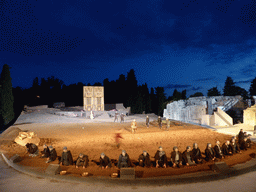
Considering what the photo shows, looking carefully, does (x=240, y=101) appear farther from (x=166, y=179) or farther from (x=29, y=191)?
(x=29, y=191)

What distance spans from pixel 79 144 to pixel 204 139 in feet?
33.5

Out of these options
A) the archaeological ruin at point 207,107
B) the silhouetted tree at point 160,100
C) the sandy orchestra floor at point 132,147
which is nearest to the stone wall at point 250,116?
the sandy orchestra floor at point 132,147

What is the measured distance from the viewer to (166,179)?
616cm

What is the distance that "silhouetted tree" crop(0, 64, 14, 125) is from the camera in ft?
103

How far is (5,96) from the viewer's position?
31.7 meters

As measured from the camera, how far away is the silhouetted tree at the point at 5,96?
31.5 m

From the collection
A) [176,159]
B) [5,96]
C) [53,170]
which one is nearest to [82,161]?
[53,170]

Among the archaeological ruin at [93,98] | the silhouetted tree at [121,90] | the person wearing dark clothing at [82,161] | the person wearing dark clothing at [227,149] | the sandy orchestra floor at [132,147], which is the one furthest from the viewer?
the silhouetted tree at [121,90]

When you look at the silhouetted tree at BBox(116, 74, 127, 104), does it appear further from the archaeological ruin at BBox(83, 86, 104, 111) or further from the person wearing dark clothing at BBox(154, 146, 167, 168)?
the person wearing dark clothing at BBox(154, 146, 167, 168)

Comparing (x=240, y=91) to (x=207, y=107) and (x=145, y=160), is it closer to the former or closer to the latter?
(x=207, y=107)

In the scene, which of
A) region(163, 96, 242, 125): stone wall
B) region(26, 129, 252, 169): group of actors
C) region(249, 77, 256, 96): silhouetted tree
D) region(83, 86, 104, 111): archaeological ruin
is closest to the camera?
region(26, 129, 252, 169): group of actors

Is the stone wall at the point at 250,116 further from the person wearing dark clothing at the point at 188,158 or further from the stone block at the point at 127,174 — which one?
the stone block at the point at 127,174

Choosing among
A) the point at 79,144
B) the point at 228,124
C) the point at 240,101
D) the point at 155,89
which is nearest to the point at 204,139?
the point at 228,124

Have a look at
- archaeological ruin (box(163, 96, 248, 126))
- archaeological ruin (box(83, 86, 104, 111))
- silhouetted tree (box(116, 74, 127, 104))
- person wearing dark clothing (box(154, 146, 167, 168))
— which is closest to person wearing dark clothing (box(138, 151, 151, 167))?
person wearing dark clothing (box(154, 146, 167, 168))
